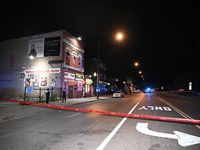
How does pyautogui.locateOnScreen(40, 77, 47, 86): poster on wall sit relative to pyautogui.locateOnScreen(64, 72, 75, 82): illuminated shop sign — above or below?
below

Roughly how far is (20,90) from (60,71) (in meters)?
8.96

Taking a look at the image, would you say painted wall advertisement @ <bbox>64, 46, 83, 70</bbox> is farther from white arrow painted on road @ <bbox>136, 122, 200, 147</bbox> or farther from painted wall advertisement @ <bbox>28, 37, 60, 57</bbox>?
white arrow painted on road @ <bbox>136, 122, 200, 147</bbox>

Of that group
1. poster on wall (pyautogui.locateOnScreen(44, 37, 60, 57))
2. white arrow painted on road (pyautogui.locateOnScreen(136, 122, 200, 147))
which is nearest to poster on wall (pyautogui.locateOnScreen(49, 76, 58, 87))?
poster on wall (pyautogui.locateOnScreen(44, 37, 60, 57))

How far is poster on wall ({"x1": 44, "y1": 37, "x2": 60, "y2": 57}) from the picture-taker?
2578 cm

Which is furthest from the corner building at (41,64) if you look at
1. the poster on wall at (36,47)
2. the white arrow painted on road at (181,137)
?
the white arrow painted on road at (181,137)

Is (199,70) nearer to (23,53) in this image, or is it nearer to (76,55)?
(76,55)

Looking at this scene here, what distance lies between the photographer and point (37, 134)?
20.2 ft

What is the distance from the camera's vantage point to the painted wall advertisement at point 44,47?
25.9 meters

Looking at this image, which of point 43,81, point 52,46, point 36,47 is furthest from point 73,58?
point 43,81

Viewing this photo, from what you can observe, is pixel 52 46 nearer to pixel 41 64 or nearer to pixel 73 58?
pixel 41 64

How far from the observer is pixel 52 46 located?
1027 inches

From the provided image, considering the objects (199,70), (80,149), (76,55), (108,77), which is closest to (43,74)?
(76,55)

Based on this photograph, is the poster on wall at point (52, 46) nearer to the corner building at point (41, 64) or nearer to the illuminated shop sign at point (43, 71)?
the corner building at point (41, 64)

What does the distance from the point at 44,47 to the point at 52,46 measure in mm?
1686
